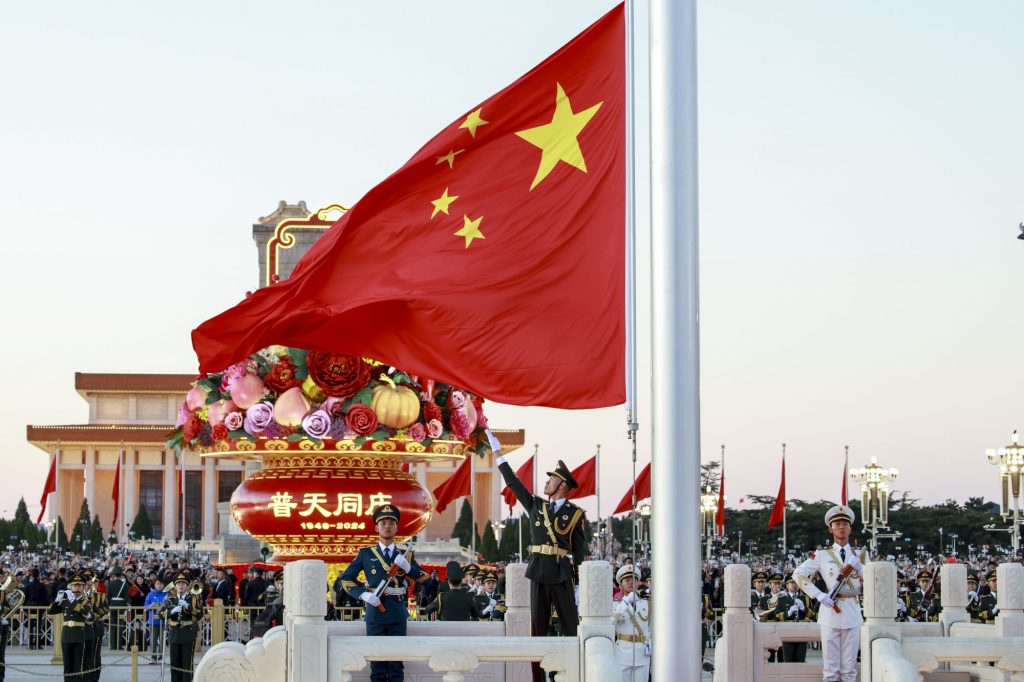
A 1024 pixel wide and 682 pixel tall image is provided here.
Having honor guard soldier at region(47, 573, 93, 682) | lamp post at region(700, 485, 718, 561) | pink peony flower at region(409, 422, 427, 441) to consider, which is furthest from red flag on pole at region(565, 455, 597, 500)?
pink peony flower at region(409, 422, 427, 441)

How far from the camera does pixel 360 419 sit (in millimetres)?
13000

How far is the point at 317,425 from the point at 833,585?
4821mm

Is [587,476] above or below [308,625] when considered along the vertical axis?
above

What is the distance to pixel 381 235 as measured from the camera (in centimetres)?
850

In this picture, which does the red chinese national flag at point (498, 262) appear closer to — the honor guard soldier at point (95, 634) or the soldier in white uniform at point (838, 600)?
the soldier in white uniform at point (838, 600)

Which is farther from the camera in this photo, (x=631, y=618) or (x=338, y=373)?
(x=338, y=373)

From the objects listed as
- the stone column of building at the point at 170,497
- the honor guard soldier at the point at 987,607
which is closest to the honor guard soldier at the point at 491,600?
the honor guard soldier at the point at 987,607

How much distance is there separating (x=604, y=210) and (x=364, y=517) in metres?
6.15

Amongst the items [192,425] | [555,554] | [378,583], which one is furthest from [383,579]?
[192,425]

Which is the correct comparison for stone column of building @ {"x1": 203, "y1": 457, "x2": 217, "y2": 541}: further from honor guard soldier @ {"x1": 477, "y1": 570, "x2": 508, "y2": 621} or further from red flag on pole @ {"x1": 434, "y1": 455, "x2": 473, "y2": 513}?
honor guard soldier @ {"x1": 477, "y1": 570, "x2": 508, "y2": 621}

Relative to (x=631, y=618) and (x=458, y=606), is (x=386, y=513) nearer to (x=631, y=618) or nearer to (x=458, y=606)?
(x=631, y=618)

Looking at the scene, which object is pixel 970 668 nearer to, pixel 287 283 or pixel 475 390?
pixel 475 390

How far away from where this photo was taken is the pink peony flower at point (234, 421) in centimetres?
1341

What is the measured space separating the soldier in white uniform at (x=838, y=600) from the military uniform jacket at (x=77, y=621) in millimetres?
9207
